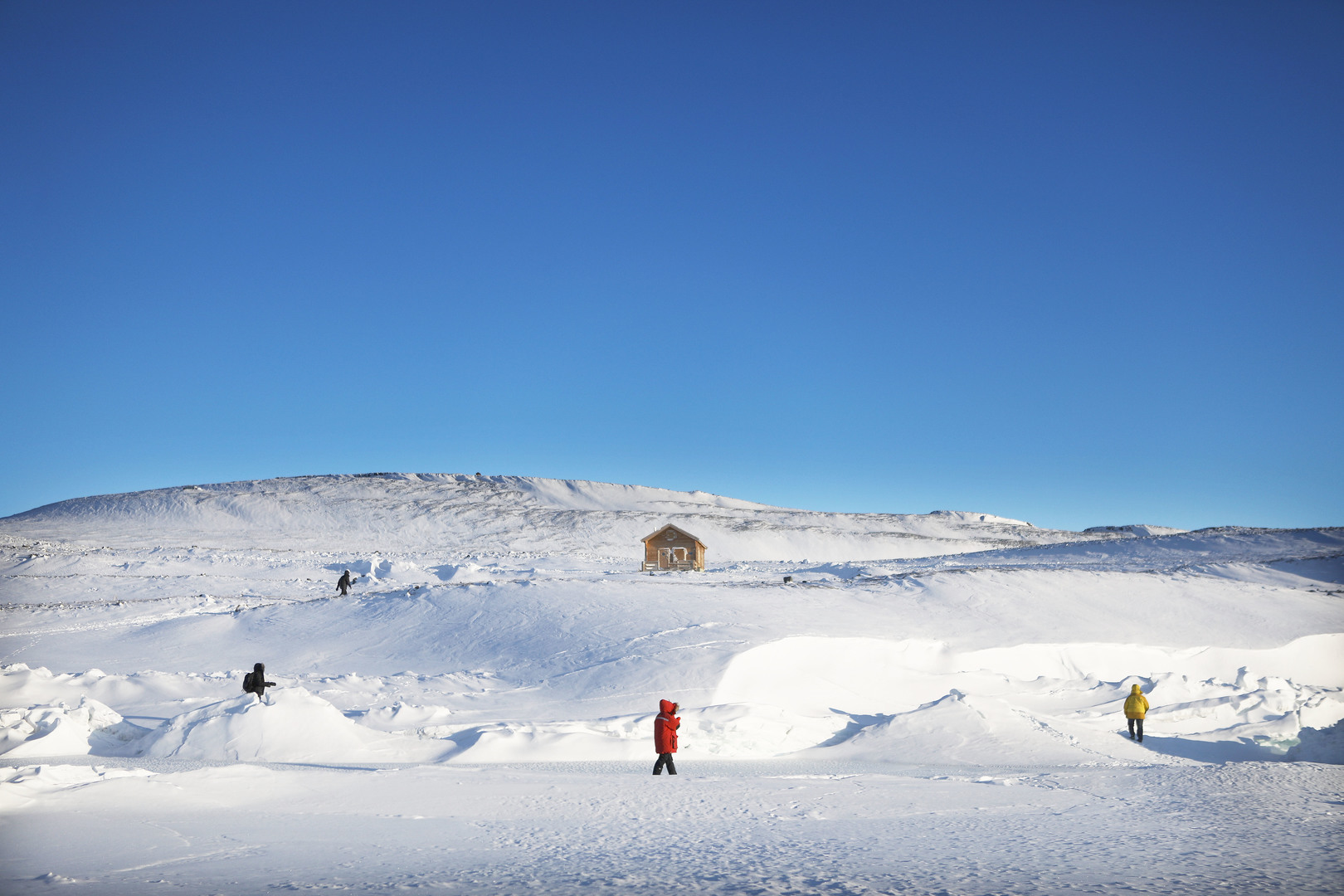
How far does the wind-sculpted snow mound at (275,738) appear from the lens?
10.6 meters

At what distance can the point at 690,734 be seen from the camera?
39.5 ft

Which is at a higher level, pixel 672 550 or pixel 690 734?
pixel 672 550

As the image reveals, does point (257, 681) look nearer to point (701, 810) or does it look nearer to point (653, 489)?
point (701, 810)

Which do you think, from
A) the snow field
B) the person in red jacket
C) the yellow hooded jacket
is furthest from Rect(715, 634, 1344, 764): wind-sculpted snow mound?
the person in red jacket

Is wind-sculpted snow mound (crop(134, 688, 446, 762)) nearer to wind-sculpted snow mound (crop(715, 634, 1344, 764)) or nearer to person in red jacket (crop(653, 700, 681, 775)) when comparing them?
person in red jacket (crop(653, 700, 681, 775))

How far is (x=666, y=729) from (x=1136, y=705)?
8386 millimetres

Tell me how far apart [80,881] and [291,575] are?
3701cm

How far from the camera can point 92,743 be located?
10.6 m

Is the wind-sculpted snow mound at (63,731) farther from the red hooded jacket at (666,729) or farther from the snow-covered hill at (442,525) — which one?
the snow-covered hill at (442,525)

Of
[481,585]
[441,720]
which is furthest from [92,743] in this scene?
[481,585]

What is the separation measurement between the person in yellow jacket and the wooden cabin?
28228 mm

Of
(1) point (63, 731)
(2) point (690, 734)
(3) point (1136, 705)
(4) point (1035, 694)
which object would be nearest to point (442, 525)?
(4) point (1035, 694)

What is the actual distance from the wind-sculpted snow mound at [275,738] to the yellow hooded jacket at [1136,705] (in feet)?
34.5

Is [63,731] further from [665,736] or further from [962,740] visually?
[962,740]
